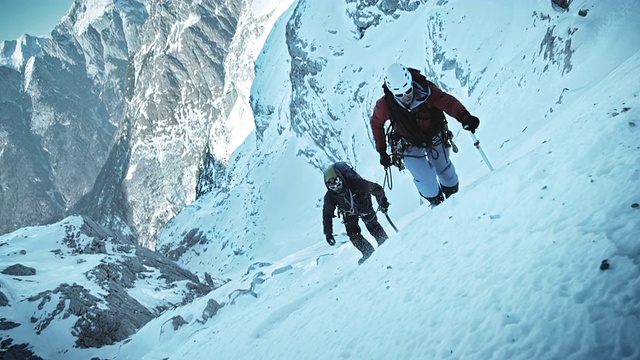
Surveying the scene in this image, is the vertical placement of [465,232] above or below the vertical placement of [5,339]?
below

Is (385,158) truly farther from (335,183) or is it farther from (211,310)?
(211,310)

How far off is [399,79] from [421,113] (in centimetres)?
85

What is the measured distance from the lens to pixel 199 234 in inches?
3280

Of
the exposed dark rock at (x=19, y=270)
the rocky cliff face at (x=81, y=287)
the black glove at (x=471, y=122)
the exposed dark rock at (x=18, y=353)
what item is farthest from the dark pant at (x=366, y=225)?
the exposed dark rock at (x=19, y=270)

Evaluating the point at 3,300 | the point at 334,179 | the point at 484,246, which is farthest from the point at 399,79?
the point at 3,300

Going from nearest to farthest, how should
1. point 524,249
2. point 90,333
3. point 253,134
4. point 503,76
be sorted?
point 524,249
point 503,76
point 90,333
point 253,134

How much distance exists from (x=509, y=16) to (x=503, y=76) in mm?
6013

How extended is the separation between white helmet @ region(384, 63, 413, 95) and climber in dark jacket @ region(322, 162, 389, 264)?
2688 mm

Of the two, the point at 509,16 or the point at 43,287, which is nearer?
the point at 509,16

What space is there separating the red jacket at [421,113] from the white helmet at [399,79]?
310mm

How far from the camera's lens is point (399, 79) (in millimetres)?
6145

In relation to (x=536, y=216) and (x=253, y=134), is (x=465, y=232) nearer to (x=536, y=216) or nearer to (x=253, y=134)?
(x=536, y=216)

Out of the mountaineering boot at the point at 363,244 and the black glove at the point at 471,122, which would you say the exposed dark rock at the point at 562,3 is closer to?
the black glove at the point at 471,122

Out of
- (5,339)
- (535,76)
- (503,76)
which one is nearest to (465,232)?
(535,76)
